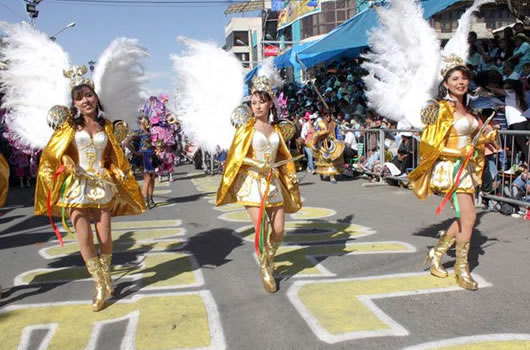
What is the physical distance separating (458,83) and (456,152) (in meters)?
0.58

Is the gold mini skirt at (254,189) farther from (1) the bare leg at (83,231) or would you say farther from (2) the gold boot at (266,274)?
(1) the bare leg at (83,231)

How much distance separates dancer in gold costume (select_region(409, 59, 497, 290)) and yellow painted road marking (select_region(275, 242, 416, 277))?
999mm

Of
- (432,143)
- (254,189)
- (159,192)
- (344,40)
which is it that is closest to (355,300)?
(254,189)

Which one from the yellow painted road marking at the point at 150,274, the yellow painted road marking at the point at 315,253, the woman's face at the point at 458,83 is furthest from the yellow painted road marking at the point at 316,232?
the woman's face at the point at 458,83

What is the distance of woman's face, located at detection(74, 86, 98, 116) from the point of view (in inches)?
152

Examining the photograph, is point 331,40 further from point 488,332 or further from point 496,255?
point 488,332

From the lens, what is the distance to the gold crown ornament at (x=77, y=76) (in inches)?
154

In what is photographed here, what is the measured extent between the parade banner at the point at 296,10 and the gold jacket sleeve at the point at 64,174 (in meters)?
34.3

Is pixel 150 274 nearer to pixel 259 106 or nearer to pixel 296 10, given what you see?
pixel 259 106

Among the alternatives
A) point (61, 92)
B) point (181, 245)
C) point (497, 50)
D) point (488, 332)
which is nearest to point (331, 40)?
point (497, 50)

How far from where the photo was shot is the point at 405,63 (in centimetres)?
477

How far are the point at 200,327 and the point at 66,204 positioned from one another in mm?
1517

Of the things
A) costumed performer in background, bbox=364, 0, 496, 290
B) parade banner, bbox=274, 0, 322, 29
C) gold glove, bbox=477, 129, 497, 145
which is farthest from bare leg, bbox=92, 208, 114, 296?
parade banner, bbox=274, 0, 322, 29

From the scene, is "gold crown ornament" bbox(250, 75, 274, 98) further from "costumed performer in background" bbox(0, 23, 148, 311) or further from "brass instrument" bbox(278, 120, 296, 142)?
"costumed performer in background" bbox(0, 23, 148, 311)
